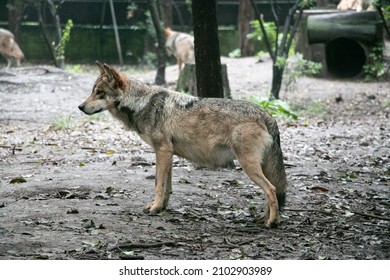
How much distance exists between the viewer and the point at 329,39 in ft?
60.2

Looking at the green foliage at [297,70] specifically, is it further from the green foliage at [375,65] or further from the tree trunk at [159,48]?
the tree trunk at [159,48]

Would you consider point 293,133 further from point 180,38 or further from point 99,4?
point 99,4

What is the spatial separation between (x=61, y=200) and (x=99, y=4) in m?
14.3

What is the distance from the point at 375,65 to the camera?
60.8 ft

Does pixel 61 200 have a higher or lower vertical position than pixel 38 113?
higher

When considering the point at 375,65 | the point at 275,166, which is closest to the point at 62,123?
the point at 275,166

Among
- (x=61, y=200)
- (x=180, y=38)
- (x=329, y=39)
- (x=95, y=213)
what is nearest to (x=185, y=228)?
(x=95, y=213)

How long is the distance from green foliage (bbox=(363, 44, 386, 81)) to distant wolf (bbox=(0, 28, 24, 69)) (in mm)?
9024

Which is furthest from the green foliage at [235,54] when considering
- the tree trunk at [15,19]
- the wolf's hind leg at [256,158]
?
the wolf's hind leg at [256,158]

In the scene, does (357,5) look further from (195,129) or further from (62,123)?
(195,129)

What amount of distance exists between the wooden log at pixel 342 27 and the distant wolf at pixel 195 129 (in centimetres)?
1176

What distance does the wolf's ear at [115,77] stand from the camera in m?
6.92

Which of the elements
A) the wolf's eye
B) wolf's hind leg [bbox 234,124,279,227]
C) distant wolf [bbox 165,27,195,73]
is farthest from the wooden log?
→ wolf's hind leg [bbox 234,124,279,227]

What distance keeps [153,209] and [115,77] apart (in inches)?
52.7
